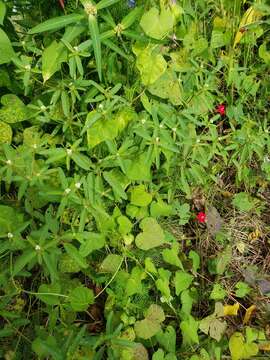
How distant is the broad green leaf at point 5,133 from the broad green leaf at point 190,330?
0.95 metres

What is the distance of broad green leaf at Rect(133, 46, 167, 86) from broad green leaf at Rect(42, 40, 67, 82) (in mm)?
273

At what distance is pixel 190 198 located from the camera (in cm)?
199

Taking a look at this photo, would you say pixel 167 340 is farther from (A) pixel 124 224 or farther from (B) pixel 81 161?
(B) pixel 81 161

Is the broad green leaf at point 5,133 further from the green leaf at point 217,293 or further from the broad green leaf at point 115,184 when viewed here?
the green leaf at point 217,293

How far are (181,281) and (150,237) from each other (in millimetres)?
218

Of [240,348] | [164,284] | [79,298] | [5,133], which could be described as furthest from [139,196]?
[240,348]

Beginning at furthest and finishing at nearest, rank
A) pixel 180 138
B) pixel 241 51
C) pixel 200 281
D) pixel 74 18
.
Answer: pixel 241 51
pixel 200 281
pixel 180 138
pixel 74 18

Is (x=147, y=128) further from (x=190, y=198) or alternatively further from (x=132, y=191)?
(x=190, y=198)

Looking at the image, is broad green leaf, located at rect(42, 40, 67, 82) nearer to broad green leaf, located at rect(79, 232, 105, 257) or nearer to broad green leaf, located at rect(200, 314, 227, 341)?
broad green leaf, located at rect(79, 232, 105, 257)

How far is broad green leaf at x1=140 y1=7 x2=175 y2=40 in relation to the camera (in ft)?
4.57

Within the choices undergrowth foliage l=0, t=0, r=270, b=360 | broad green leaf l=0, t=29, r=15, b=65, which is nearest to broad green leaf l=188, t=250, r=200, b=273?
undergrowth foliage l=0, t=0, r=270, b=360

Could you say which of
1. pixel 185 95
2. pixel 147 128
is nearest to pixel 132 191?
pixel 147 128

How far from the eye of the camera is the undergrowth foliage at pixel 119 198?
1.42 meters

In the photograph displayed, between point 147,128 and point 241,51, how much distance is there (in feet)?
3.33
